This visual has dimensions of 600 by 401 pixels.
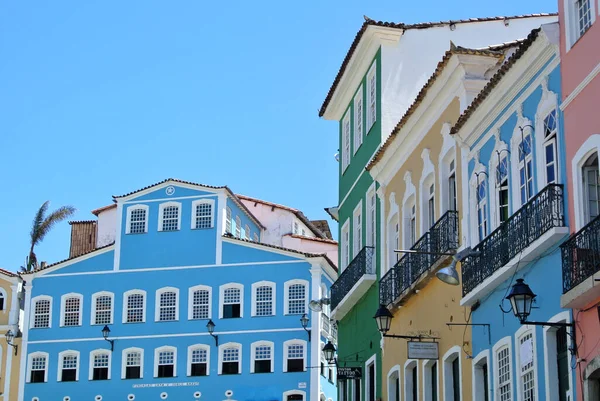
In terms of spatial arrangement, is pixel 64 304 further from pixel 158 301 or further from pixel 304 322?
pixel 304 322

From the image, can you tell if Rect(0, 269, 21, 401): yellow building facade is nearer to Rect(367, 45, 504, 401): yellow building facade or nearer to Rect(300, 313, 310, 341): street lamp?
Rect(300, 313, 310, 341): street lamp

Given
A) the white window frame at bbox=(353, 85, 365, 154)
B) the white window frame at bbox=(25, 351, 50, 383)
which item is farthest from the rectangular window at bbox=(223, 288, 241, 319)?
the white window frame at bbox=(353, 85, 365, 154)

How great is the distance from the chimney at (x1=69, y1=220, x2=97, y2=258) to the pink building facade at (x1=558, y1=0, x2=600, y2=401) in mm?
44810

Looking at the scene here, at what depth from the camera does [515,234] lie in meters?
18.1

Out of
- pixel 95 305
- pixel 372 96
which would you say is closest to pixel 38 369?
pixel 95 305

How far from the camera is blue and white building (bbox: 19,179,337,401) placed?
156 ft

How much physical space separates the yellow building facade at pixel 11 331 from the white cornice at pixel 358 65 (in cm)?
2067

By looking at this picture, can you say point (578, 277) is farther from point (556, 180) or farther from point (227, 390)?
point (227, 390)

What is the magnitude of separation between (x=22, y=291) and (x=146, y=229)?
5.49m

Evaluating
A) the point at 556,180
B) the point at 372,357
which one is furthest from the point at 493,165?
the point at 372,357

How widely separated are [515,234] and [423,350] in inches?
189

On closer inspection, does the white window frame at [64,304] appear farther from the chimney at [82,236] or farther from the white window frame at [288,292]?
the chimney at [82,236]

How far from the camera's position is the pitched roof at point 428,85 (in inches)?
855

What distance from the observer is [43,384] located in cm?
4916
